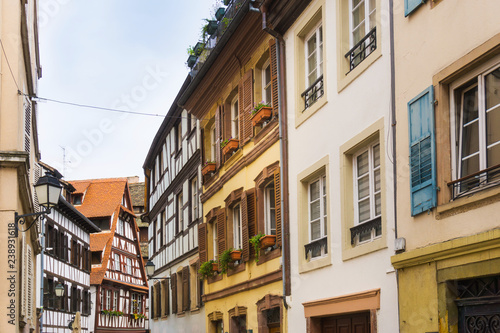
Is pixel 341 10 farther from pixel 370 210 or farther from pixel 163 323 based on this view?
pixel 163 323

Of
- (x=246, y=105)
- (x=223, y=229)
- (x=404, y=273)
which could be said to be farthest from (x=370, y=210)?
(x=223, y=229)

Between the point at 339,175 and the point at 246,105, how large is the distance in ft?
19.3

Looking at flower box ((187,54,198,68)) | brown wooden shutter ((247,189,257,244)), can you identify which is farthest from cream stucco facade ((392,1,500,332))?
flower box ((187,54,198,68))

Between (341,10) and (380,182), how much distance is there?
2889 millimetres

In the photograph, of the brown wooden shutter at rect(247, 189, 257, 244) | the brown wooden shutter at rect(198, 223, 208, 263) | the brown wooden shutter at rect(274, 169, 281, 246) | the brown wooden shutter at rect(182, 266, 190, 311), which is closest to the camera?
the brown wooden shutter at rect(274, 169, 281, 246)

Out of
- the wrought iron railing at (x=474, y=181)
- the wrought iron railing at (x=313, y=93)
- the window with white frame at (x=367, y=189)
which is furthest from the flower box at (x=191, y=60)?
the wrought iron railing at (x=474, y=181)

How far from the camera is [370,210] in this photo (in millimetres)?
10727

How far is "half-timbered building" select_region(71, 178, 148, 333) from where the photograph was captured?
4866 cm

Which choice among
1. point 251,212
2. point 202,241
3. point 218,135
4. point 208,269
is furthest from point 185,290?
point 251,212

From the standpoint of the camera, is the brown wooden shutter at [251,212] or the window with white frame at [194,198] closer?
the brown wooden shutter at [251,212]

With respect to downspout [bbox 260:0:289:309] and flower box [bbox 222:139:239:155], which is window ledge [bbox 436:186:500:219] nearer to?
downspout [bbox 260:0:289:309]

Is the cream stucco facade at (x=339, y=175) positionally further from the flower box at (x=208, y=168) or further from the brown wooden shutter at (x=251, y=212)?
the flower box at (x=208, y=168)

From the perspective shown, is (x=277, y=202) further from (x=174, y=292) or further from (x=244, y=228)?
(x=174, y=292)

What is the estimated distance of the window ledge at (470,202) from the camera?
7422 mm
